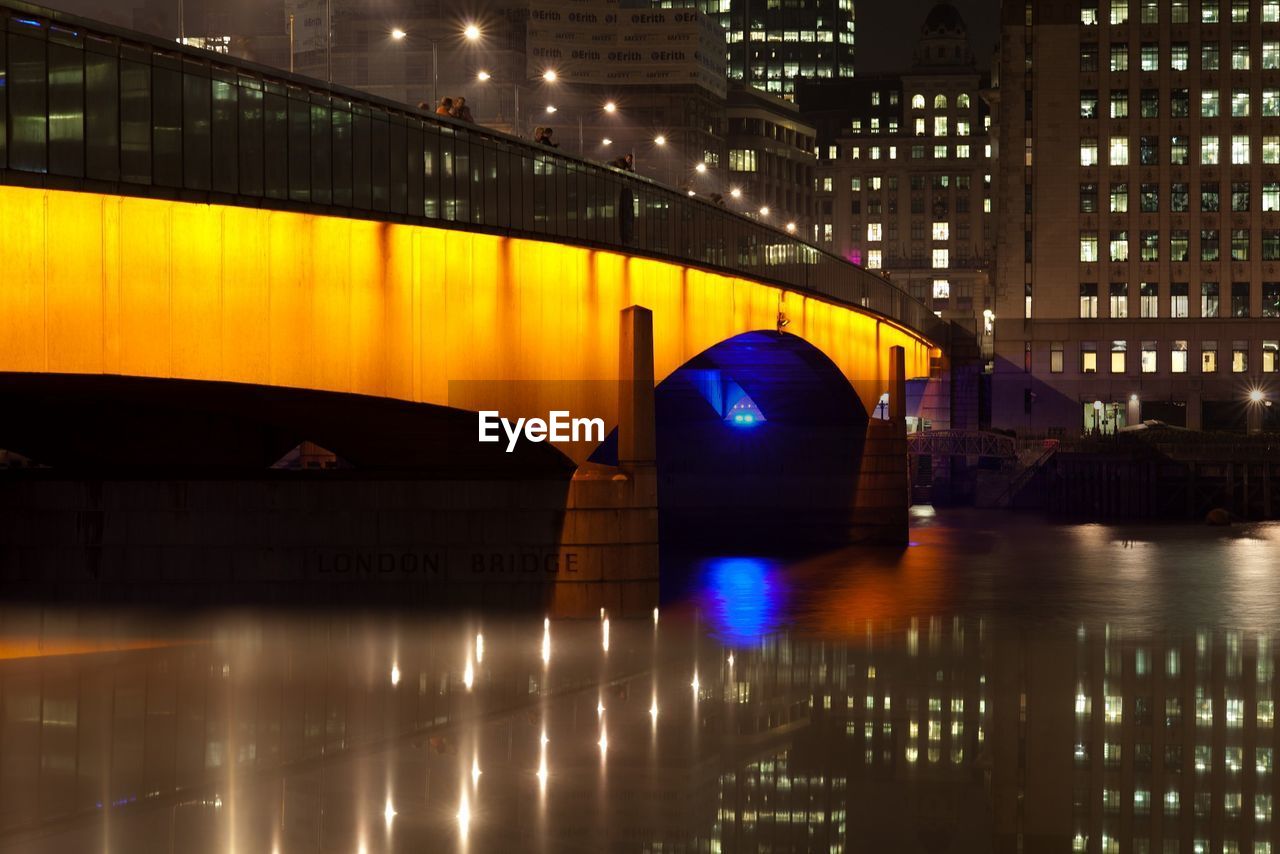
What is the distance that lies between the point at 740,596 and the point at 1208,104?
295 ft

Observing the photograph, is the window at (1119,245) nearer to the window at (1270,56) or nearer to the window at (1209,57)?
the window at (1209,57)

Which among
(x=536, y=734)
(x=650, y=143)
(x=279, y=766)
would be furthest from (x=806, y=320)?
(x=650, y=143)

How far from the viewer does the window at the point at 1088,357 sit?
126 metres

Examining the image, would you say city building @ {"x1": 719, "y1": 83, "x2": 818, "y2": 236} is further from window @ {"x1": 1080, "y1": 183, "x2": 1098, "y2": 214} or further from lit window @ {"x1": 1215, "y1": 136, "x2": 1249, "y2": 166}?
lit window @ {"x1": 1215, "y1": 136, "x2": 1249, "y2": 166}

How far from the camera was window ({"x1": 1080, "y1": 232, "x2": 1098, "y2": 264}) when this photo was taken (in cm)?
12681

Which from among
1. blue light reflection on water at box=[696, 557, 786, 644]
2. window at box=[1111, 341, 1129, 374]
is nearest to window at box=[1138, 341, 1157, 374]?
window at box=[1111, 341, 1129, 374]

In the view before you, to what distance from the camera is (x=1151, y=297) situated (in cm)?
12588

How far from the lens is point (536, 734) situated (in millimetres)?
25859

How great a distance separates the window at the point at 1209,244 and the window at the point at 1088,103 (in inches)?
481

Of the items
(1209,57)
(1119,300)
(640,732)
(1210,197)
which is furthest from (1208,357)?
(640,732)

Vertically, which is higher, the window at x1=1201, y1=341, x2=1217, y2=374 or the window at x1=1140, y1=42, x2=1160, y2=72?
the window at x1=1140, y1=42, x2=1160, y2=72

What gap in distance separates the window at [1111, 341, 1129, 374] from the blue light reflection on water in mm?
72219

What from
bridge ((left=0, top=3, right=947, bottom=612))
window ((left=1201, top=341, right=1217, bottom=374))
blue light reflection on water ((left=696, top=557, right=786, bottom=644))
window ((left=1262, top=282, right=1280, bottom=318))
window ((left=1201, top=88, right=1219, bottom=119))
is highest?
window ((left=1201, top=88, right=1219, bottom=119))

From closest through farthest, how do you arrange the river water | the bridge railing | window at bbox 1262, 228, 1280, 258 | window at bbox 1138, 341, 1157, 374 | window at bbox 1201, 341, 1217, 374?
the river water, the bridge railing, window at bbox 1201, 341, 1217, 374, window at bbox 1262, 228, 1280, 258, window at bbox 1138, 341, 1157, 374
